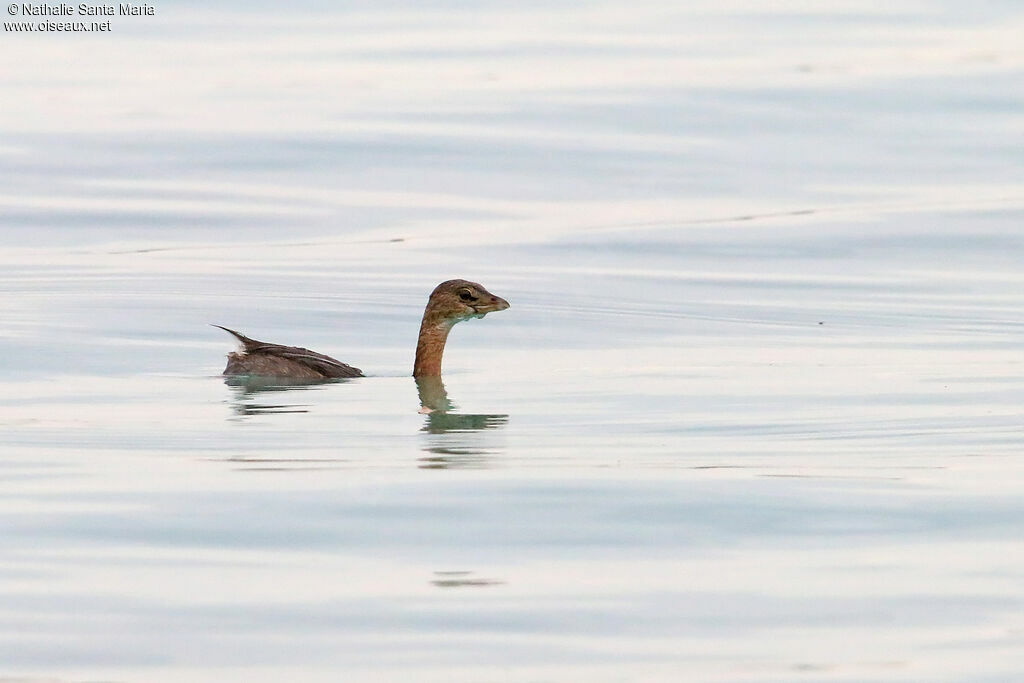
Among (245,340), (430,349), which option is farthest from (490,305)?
(245,340)

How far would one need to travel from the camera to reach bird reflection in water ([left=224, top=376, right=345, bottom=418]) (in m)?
11.9

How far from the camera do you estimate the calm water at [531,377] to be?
23.0 ft

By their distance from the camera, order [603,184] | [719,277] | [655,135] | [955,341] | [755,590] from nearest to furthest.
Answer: [755,590] → [955,341] → [719,277] → [603,184] → [655,135]

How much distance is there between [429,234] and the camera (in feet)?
65.2

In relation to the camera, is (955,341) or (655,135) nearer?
(955,341)

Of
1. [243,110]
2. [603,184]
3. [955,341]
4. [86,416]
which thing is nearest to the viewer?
[86,416]

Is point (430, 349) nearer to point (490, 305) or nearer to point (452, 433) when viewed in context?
point (490, 305)

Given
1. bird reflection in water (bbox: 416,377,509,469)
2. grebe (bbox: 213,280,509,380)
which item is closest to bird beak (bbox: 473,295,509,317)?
grebe (bbox: 213,280,509,380)

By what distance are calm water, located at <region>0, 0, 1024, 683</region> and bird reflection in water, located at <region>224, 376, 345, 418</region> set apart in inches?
1.9

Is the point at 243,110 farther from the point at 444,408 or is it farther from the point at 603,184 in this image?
the point at 444,408

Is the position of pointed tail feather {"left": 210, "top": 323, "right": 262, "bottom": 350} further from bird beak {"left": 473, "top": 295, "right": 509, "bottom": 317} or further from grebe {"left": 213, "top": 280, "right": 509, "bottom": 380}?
bird beak {"left": 473, "top": 295, "right": 509, "bottom": 317}

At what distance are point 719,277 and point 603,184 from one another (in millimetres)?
4462

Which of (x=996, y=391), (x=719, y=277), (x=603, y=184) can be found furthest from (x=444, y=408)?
(x=603, y=184)

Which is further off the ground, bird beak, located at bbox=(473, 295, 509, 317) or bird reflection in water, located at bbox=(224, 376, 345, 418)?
bird beak, located at bbox=(473, 295, 509, 317)
